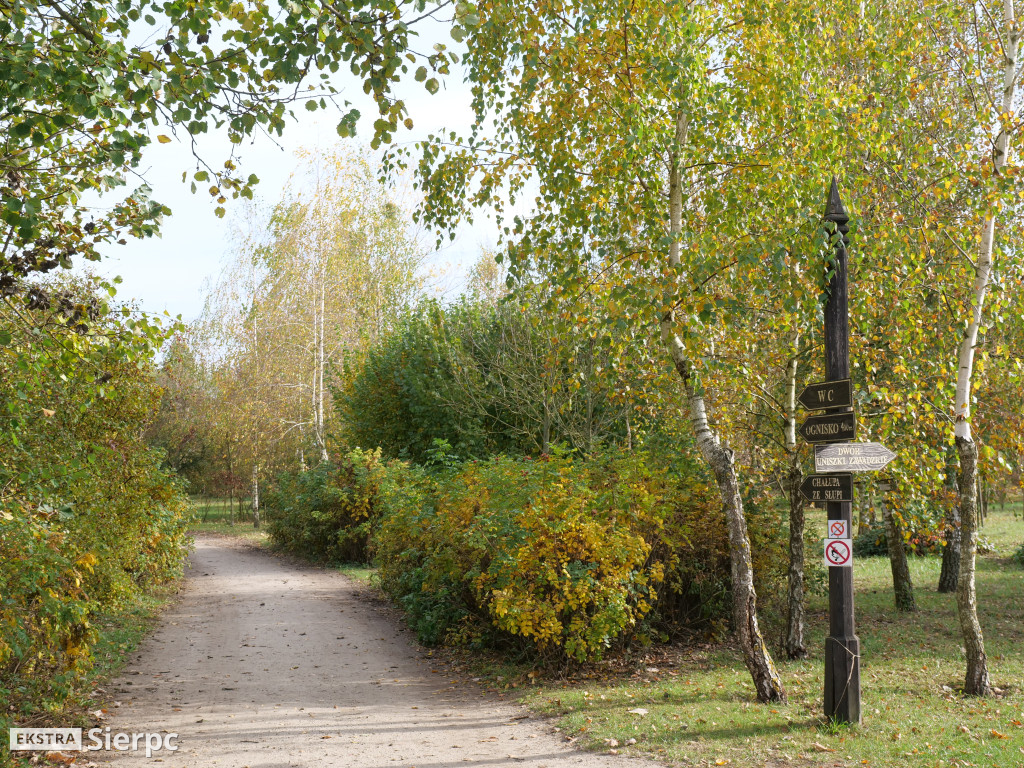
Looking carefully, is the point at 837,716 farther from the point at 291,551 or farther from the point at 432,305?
the point at 291,551

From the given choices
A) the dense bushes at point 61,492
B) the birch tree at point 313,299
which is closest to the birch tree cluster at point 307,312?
the birch tree at point 313,299

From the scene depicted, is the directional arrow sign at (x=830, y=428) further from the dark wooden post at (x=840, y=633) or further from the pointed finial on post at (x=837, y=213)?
the pointed finial on post at (x=837, y=213)

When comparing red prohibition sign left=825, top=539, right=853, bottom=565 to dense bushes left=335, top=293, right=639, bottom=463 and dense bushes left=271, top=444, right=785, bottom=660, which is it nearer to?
dense bushes left=271, top=444, right=785, bottom=660

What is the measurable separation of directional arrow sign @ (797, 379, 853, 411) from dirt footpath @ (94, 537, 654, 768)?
3.34 m

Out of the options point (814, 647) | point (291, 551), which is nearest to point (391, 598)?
point (814, 647)

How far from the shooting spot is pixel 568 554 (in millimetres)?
8539

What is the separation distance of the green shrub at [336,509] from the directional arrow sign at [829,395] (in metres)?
13.1

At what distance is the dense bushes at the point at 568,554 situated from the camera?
329 inches

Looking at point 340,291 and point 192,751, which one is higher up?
point 340,291

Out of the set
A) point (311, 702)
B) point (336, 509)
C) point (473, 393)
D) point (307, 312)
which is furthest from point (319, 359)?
point (311, 702)

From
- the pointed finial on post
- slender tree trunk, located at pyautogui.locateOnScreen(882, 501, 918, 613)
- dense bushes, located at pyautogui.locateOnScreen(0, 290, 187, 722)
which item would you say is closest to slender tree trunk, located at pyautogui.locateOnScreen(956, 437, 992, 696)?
the pointed finial on post

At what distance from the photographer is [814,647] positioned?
10.0 m

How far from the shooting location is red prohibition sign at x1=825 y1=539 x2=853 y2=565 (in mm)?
6656

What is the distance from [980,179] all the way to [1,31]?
8421 mm
